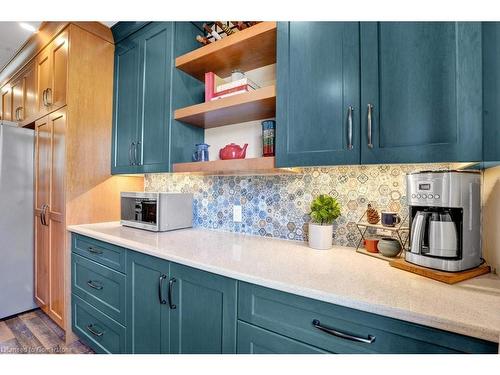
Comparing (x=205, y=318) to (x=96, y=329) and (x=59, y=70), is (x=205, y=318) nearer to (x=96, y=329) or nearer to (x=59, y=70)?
(x=96, y=329)

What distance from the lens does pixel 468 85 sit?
2.77ft

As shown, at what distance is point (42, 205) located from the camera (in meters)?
2.15

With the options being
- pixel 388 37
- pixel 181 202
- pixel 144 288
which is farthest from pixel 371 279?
pixel 181 202

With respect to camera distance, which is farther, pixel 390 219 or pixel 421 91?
pixel 390 219

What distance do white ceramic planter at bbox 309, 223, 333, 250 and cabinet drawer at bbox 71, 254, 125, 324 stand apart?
44.3 inches

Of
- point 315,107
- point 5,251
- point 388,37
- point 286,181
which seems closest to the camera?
point 388,37

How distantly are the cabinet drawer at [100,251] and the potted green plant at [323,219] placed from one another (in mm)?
1090

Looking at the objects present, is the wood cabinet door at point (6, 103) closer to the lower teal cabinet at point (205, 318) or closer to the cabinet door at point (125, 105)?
the cabinet door at point (125, 105)

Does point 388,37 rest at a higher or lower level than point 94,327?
higher

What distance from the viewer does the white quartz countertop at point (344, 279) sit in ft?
2.13

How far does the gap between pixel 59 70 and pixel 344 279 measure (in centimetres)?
250

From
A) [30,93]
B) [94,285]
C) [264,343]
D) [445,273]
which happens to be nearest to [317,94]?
[445,273]
